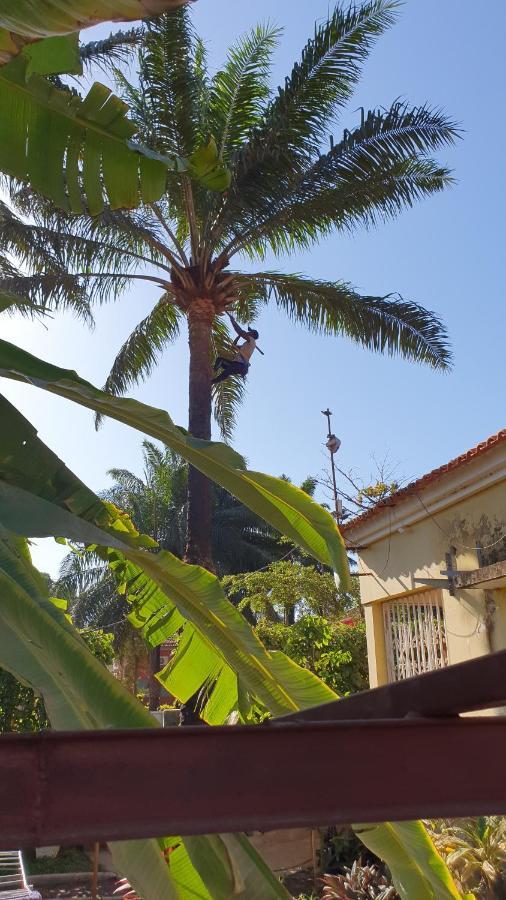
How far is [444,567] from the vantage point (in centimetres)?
→ 876

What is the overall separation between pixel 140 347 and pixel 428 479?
6997 mm

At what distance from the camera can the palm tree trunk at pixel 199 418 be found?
10.4m

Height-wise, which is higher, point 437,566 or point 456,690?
point 437,566

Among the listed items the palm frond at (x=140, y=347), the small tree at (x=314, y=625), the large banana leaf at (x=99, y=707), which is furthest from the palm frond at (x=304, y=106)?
the large banana leaf at (x=99, y=707)

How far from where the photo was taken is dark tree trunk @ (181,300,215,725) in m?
10.4

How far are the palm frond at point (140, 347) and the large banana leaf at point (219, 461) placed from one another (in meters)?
11.2

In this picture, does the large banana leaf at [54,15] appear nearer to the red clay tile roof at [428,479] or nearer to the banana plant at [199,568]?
the banana plant at [199,568]

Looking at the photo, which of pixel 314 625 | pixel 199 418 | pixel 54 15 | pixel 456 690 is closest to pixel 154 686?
pixel 314 625

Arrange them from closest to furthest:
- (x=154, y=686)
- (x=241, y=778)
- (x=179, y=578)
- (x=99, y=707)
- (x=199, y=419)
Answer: (x=241, y=778)
(x=99, y=707)
(x=179, y=578)
(x=199, y=419)
(x=154, y=686)

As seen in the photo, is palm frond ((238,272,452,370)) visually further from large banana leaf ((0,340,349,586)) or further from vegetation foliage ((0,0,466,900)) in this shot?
large banana leaf ((0,340,349,586))

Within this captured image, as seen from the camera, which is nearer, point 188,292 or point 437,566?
point 437,566

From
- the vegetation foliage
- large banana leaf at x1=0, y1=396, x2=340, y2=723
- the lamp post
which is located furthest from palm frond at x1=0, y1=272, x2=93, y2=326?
large banana leaf at x1=0, y1=396, x2=340, y2=723

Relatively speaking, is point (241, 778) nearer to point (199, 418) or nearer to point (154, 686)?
point (199, 418)

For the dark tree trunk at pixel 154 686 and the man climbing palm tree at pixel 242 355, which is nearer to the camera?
the man climbing palm tree at pixel 242 355
